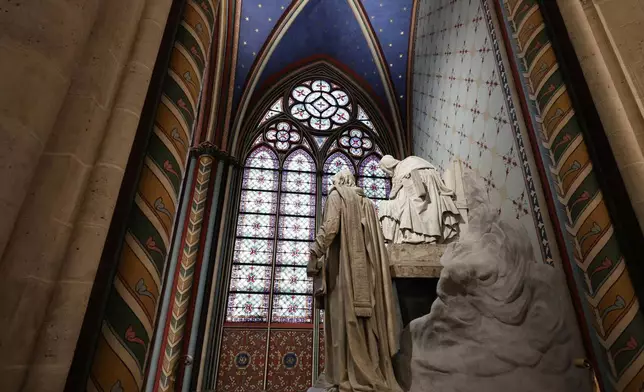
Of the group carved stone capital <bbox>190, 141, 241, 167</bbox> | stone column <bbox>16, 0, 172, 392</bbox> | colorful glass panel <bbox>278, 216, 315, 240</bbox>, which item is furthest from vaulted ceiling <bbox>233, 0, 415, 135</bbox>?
stone column <bbox>16, 0, 172, 392</bbox>

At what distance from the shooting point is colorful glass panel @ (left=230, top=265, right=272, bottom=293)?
757 cm

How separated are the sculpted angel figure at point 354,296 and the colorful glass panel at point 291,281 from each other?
4138 millimetres

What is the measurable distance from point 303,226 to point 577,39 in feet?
18.8

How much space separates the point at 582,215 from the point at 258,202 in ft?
20.4

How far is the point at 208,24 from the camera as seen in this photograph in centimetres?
333

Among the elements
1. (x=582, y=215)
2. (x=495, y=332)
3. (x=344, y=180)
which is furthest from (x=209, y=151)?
(x=582, y=215)

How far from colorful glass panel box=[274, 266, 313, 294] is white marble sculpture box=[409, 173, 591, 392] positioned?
4219 millimetres

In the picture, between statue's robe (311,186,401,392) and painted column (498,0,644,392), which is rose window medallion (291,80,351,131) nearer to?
painted column (498,0,644,392)

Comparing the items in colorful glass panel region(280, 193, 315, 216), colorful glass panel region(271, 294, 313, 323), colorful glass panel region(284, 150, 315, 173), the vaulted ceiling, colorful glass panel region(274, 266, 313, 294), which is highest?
the vaulted ceiling

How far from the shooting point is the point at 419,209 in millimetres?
4434

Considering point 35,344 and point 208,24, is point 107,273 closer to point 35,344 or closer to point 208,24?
point 35,344

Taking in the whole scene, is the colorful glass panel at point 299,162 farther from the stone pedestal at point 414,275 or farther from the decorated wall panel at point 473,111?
the stone pedestal at point 414,275

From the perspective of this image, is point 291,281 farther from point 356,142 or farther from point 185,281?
point 356,142

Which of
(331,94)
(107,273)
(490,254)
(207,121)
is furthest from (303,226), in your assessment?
(107,273)
